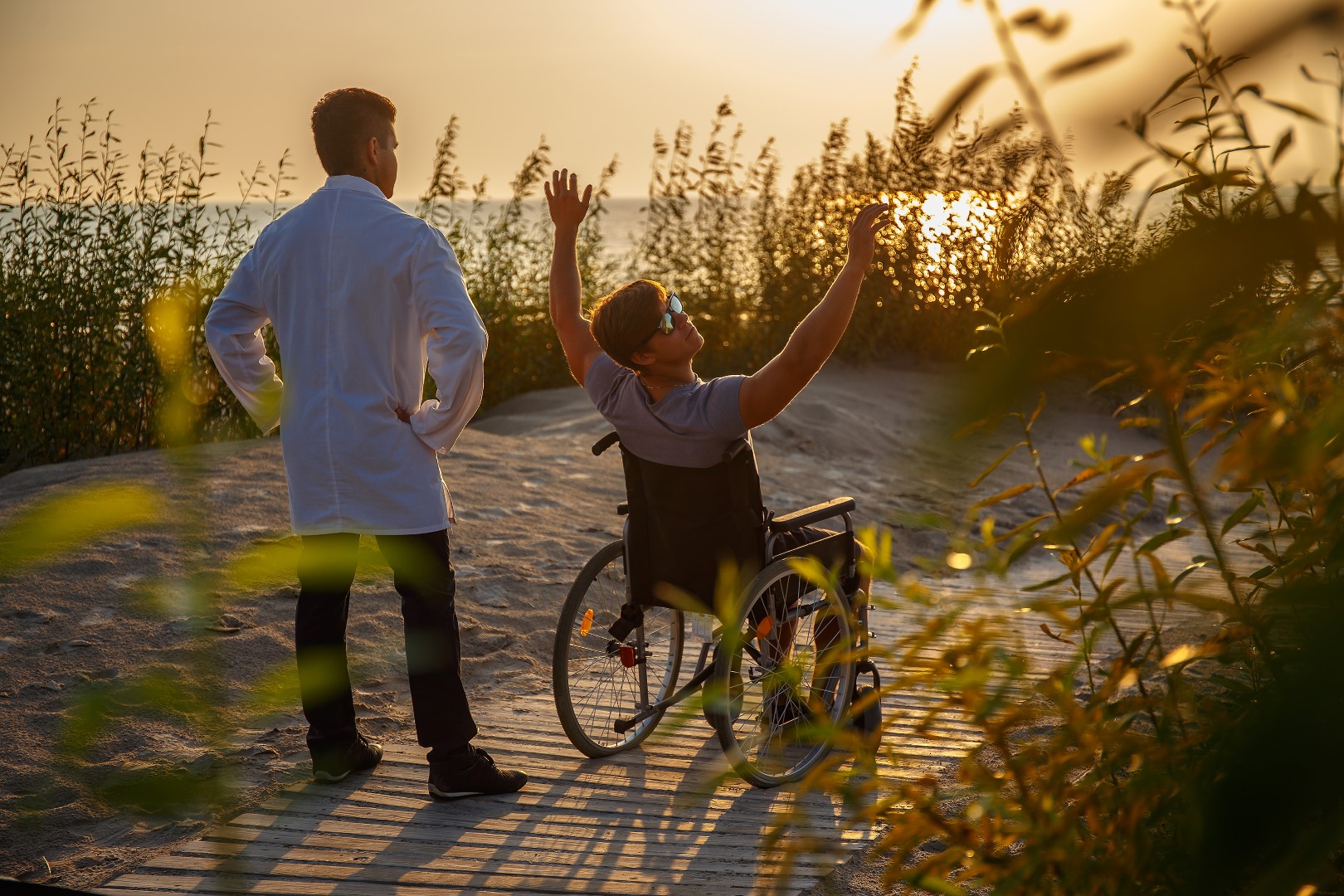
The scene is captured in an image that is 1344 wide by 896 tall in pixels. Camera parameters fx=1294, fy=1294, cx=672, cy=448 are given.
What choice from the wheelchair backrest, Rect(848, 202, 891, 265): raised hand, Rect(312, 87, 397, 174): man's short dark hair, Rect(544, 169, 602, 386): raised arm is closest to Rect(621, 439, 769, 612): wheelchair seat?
the wheelchair backrest

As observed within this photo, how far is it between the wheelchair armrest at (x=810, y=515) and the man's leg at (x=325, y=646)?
1165 millimetres

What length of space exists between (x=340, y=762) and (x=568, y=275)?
4.98ft

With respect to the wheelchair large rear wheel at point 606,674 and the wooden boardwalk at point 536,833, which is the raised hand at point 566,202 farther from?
the wooden boardwalk at point 536,833

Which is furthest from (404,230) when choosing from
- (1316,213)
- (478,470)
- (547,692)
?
(478,470)

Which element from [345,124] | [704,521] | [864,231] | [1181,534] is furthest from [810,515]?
[1181,534]

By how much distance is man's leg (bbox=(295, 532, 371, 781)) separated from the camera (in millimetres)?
3490

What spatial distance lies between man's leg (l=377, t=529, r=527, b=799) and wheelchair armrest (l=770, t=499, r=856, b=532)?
3.06 ft

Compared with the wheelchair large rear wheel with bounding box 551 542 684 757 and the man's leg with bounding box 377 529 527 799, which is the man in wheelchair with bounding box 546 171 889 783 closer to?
the wheelchair large rear wheel with bounding box 551 542 684 757

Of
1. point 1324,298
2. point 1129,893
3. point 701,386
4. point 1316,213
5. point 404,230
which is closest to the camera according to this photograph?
point 1316,213

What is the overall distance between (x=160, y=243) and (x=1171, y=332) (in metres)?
8.31

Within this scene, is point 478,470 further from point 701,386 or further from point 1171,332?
point 1171,332

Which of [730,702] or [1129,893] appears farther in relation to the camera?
[730,702]

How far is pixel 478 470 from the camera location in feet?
24.5

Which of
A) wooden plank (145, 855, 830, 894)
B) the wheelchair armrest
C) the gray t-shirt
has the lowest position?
wooden plank (145, 855, 830, 894)
